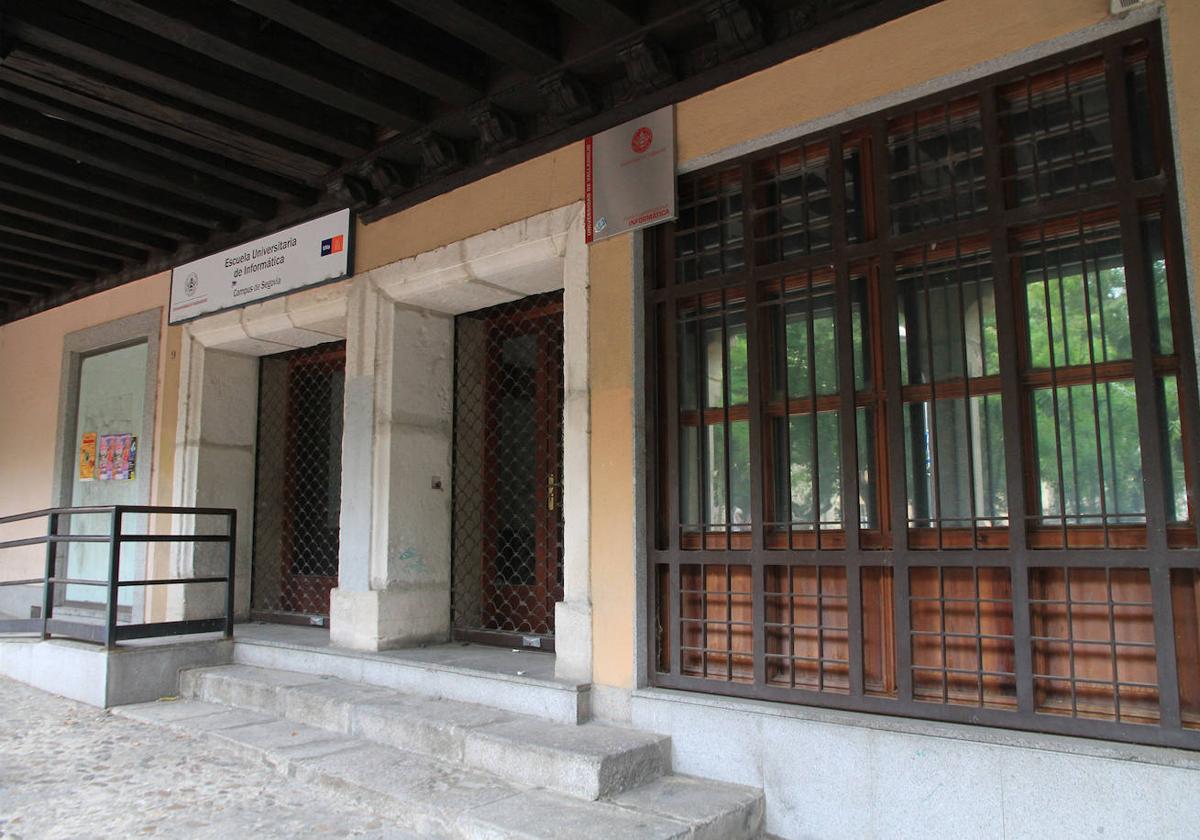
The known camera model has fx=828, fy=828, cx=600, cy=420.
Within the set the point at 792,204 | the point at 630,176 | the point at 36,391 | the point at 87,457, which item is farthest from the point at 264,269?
the point at 792,204

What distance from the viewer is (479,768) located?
3555 millimetres

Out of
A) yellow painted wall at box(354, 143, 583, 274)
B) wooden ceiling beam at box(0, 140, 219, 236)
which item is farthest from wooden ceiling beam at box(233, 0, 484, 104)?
wooden ceiling beam at box(0, 140, 219, 236)

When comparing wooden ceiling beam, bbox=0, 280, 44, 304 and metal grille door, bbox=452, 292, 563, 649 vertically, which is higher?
wooden ceiling beam, bbox=0, 280, 44, 304

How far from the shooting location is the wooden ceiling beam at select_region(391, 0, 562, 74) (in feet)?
12.2

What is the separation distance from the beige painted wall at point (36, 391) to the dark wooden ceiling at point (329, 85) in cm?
127

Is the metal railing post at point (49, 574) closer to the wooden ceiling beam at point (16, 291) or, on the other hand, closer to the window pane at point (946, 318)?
the wooden ceiling beam at point (16, 291)

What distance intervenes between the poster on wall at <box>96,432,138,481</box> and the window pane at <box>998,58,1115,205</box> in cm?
685

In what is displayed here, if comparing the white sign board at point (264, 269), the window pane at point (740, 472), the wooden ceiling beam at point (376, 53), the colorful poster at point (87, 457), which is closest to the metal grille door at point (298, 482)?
the white sign board at point (264, 269)

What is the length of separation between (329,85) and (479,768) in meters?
3.46

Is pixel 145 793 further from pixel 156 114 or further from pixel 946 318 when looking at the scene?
pixel 946 318

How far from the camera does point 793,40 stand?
3562 mm

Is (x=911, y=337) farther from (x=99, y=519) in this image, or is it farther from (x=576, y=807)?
(x=99, y=519)

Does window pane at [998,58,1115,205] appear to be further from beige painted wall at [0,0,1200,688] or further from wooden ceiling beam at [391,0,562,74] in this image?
wooden ceiling beam at [391,0,562,74]

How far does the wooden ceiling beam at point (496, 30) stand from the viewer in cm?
373
